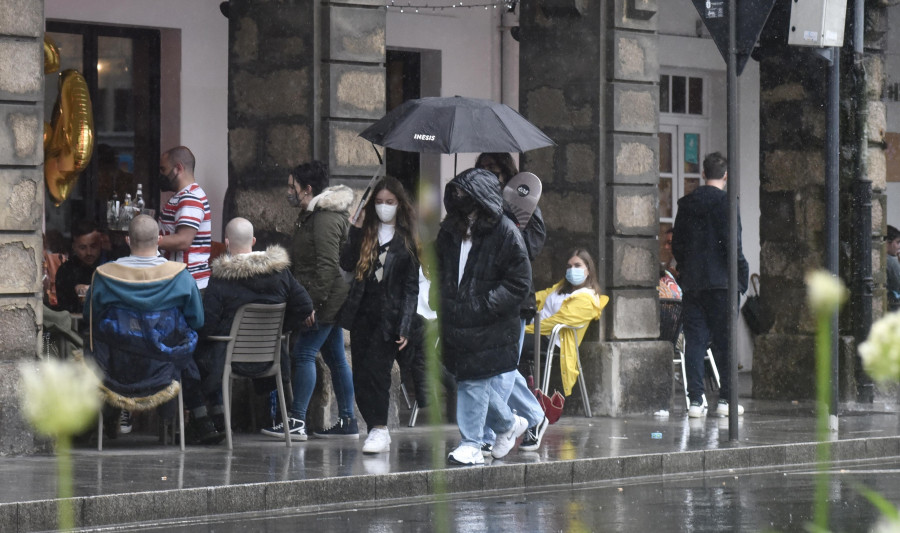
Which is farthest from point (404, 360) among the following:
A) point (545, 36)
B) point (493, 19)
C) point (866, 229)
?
point (493, 19)

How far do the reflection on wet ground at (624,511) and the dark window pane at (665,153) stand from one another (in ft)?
27.1

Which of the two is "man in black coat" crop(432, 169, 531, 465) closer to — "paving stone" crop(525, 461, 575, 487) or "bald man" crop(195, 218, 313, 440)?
"paving stone" crop(525, 461, 575, 487)

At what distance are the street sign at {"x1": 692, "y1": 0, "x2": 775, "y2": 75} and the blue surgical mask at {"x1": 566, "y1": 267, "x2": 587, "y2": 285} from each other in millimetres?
2517

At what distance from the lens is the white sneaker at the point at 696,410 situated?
11398 mm

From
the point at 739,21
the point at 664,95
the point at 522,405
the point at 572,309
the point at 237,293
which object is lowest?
the point at 522,405

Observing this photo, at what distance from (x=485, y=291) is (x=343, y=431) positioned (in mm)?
2311

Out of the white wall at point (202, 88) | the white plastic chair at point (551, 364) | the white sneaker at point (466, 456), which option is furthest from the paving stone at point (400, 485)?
the white wall at point (202, 88)

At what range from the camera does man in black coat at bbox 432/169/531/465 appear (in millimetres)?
7688

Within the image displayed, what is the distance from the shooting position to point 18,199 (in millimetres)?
8359

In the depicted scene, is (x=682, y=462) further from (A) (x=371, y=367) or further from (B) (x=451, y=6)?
(B) (x=451, y=6)

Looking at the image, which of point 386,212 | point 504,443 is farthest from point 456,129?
point 504,443

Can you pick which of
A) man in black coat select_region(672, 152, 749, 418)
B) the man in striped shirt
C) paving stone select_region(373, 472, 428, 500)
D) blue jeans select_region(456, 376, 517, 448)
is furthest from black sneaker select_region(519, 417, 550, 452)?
man in black coat select_region(672, 152, 749, 418)

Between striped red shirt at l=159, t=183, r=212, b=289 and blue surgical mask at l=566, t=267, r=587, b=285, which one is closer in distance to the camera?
striped red shirt at l=159, t=183, r=212, b=289

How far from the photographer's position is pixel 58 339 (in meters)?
9.13
